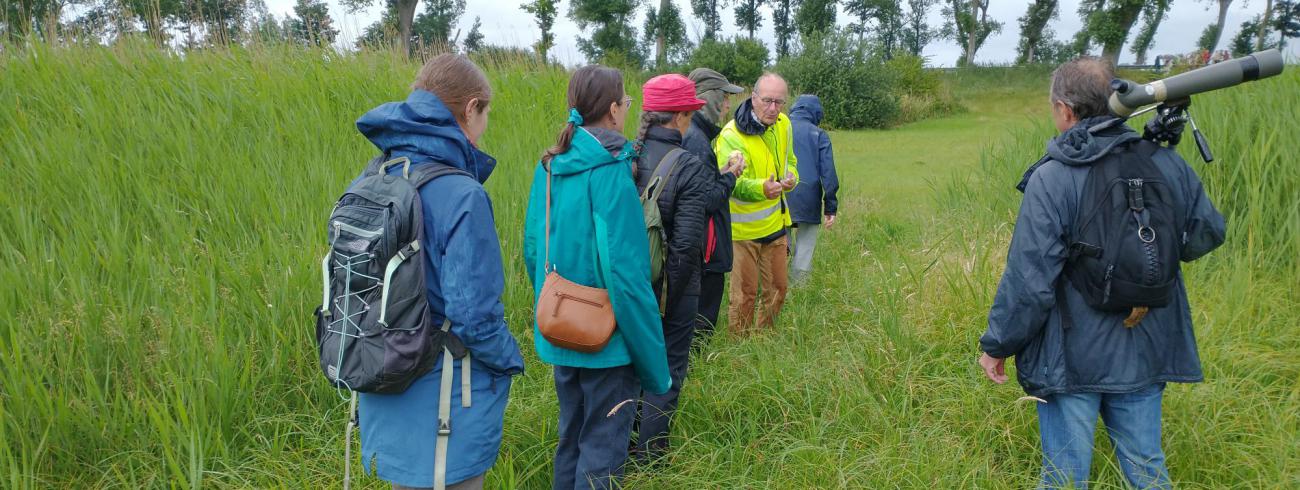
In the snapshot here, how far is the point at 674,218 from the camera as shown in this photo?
3.07 m

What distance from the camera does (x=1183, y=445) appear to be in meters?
2.87

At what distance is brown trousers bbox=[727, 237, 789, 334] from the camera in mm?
4680

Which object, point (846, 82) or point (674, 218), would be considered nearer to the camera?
point (674, 218)

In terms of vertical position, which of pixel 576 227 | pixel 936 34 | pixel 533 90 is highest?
pixel 936 34

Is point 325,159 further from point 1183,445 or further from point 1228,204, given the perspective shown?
point 1228,204

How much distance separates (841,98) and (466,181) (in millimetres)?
25016

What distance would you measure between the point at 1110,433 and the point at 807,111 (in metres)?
4.35

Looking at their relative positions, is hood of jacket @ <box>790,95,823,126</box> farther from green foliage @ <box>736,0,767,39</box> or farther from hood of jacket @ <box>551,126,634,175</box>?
green foliage @ <box>736,0,767,39</box>

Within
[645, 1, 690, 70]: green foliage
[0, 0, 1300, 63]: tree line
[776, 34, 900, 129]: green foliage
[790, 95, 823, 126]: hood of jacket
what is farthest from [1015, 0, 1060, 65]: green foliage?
[790, 95, 823, 126]: hood of jacket

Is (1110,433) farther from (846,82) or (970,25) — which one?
(970,25)

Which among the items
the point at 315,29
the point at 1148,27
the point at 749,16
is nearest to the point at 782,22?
the point at 749,16

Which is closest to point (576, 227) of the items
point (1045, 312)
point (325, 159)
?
point (1045, 312)

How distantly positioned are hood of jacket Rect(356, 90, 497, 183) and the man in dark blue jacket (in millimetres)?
1633

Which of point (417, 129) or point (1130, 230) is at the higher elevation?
point (417, 129)
